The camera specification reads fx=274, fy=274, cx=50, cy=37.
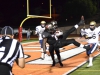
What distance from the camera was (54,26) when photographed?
32.1ft

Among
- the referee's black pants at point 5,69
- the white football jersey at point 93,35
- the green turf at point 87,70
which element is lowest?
the green turf at point 87,70

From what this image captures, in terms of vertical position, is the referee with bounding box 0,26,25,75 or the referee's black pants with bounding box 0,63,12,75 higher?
the referee with bounding box 0,26,25,75

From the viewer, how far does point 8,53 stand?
3895 mm

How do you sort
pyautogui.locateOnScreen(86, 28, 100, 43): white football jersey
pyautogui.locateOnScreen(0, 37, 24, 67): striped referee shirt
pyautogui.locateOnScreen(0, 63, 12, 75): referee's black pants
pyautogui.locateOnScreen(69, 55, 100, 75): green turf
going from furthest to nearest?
pyautogui.locateOnScreen(86, 28, 100, 43): white football jersey, pyautogui.locateOnScreen(69, 55, 100, 75): green turf, pyautogui.locateOnScreen(0, 37, 24, 67): striped referee shirt, pyautogui.locateOnScreen(0, 63, 12, 75): referee's black pants

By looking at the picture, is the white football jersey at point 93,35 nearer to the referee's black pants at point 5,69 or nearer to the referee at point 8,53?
the referee at point 8,53

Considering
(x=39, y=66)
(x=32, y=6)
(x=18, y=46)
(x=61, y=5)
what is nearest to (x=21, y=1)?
(x=32, y=6)

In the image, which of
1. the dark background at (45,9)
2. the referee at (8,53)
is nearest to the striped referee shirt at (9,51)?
the referee at (8,53)

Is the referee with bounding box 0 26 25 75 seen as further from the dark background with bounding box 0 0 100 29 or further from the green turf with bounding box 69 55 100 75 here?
the dark background with bounding box 0 0 100 29

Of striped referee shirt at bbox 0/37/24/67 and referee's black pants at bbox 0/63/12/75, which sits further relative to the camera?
striped referee shirt at bbox 0/37/24/67

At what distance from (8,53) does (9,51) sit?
0.11 ft

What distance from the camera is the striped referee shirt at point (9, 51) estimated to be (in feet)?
12.7

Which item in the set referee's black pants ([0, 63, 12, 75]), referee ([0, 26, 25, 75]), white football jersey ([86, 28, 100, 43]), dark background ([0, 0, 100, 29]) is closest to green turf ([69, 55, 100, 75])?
white football jersey ([86, 28, 100, 43])

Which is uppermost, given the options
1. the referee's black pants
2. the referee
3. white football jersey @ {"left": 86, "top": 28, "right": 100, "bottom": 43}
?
the referee

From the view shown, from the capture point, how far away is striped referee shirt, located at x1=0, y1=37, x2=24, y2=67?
387 cm
